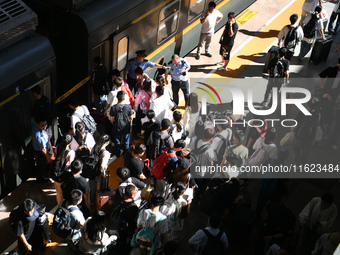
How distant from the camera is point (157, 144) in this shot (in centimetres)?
973

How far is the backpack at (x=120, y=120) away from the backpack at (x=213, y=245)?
334cm

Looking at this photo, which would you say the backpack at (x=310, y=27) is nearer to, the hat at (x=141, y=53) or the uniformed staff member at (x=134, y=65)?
the uniformed staff member at (x=134, y=65)

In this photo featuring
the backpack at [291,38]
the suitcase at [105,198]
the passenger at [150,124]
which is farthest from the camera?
the backpack at [291,38]

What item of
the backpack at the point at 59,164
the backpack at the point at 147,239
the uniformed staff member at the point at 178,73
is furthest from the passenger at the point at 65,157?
the uniformed staff member at the point at 178,73

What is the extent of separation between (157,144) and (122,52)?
293 centimetres

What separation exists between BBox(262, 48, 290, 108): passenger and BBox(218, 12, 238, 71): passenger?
188cm

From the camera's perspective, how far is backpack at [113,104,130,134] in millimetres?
9992

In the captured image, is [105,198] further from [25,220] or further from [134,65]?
[134,65]

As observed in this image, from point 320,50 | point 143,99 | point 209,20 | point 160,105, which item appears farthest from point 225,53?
point 160,105

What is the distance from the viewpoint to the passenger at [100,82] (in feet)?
35.3

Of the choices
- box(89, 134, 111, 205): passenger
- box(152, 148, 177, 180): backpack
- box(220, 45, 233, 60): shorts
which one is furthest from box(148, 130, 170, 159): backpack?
box(220, 45, 233, 60): shorts

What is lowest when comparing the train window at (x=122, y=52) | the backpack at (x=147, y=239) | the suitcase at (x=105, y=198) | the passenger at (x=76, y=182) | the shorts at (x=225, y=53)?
the suitcase at (x=105, y=198)

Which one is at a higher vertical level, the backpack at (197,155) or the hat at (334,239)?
the hat at (334,239)

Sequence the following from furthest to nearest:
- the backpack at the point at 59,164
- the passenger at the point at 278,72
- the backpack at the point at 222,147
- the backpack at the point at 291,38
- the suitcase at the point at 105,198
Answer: the backpack at the point at 291,38 → the passenger at the point at 278,72 → the backpack at the point at 222,147 → the suitcase at the point at 105,198 → the backpack at the point at 59,164
